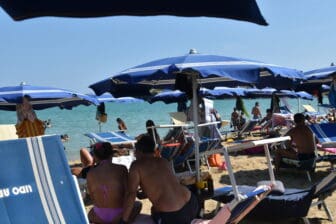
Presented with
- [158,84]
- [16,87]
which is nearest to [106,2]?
[158,84]

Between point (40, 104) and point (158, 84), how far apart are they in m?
4.04

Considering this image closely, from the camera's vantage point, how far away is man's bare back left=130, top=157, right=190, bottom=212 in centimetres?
327

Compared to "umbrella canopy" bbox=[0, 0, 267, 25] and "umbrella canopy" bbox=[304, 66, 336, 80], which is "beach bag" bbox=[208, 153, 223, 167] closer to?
"umbrella canopy" bbox=[304, 66, 336, 80]

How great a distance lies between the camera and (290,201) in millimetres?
4266

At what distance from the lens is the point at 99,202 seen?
345 centimetres

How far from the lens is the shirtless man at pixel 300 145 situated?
6.78 m

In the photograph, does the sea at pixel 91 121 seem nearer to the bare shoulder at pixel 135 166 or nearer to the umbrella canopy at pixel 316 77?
the umbrella canopy at pixel 316 77

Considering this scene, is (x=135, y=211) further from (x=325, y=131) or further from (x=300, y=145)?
(x=325, y=131)

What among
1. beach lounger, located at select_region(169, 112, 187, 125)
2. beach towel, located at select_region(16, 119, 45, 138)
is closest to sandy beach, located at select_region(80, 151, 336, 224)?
beach lounger, located at select_region(169, 112, 187, 125)

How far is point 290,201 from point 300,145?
2.73 metres

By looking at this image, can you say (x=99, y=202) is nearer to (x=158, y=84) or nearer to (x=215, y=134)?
(x=158, y=84)

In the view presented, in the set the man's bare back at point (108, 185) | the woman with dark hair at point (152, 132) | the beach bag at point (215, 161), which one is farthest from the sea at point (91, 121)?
the man's bare back at point (108, 185)

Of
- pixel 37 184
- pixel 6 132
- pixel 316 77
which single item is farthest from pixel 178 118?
pixel 37 184

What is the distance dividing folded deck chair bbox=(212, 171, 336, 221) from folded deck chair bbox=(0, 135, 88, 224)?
5.89 ft
